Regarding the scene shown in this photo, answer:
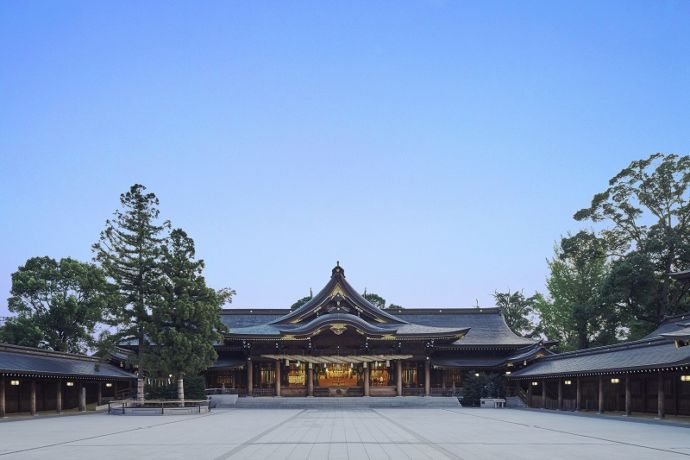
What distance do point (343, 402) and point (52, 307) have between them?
2893cm

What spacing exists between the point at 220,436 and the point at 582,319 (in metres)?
41.4

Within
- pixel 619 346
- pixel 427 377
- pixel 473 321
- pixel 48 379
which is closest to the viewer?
pixel 619 346

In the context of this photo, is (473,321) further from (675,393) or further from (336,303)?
(675,393)

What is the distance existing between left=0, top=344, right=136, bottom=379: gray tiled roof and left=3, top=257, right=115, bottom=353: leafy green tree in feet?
34.6

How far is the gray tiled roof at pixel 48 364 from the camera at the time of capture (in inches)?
1332

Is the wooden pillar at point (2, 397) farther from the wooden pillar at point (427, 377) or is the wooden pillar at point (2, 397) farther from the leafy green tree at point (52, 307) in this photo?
the wooden pillar at point (427, 377)

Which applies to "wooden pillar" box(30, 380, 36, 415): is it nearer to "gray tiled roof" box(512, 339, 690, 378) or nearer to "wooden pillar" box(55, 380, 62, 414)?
"wooden pillar" box(55, 380, 62, 414)

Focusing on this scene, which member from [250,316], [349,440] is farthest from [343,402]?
[349,440]

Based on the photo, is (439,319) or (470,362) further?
(439,319)

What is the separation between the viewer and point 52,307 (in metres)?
56.6

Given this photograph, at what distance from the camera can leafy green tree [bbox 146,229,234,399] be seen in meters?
39.3

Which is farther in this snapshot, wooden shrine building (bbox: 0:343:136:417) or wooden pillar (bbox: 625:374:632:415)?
wooden shrine building (bbox: 0:343:136:417)

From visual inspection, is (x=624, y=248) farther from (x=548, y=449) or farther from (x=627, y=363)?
(x=548, y=449)

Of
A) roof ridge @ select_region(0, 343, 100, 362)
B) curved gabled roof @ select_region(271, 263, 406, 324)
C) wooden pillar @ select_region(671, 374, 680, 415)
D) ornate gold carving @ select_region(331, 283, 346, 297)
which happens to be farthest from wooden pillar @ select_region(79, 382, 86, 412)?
wooden pillar @ select_region(671, 374, 680, 415)
